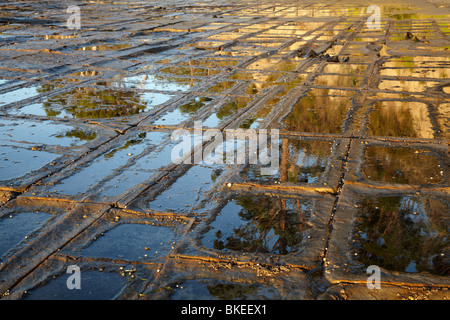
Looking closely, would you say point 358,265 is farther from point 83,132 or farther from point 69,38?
point 69,38

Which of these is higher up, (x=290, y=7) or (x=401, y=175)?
(x=290, y=7)

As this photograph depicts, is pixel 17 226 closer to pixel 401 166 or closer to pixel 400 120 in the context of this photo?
pixel 401 166

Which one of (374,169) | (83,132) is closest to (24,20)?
(83,132)

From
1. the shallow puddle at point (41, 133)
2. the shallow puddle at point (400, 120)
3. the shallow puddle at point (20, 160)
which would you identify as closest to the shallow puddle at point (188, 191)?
the shallow puddle at point (20, 160)

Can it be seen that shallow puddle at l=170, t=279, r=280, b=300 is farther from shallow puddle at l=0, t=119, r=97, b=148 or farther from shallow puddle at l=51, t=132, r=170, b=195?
shallow puddle at l=0, t=119, r=97, b=148

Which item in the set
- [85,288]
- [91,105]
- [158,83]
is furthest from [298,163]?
[158,83]
